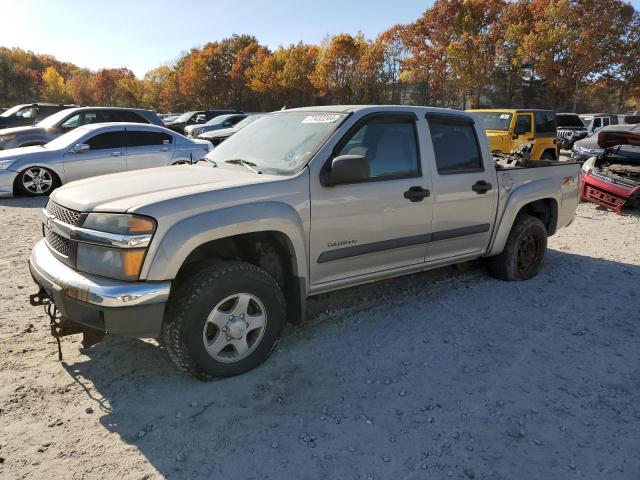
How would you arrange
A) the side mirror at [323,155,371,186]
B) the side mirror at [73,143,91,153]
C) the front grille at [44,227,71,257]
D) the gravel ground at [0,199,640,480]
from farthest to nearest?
the side mirror at [73,143,91,153] → the side mirror at [323,155,371,186] → the front grille at [44,227,71,257] → the gravel ground at [0,199,640,480]

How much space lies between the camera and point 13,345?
11.9ft

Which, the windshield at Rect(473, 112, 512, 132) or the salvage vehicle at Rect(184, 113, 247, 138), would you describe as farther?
the salvage vehicle at Rect(184, 113, 247, 138)

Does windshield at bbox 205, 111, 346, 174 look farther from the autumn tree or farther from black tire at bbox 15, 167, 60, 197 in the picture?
the autumn tree

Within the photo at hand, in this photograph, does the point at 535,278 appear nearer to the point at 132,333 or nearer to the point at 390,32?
the point at 132,333

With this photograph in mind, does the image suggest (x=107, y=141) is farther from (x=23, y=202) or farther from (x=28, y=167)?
(x=23, y=202)

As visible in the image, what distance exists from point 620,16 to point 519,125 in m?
24.7

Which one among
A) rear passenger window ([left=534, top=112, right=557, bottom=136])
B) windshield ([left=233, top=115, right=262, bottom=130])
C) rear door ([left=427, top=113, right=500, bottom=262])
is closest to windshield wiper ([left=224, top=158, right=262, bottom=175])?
windshield ([left=233, top=115, right=262, bottom=130])

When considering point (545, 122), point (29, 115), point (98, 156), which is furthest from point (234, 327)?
point (29, 115)

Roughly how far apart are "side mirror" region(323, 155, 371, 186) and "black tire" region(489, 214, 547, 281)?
2.39 meters

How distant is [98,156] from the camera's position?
371 inches

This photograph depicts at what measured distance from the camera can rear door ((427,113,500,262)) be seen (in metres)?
4.26

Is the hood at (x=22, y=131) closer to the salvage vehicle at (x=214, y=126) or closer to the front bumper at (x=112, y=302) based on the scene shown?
the salvage vehicle at (x=214, y=126)

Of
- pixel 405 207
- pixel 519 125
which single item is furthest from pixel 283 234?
pixel 519 125

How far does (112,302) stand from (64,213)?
2.63ft
